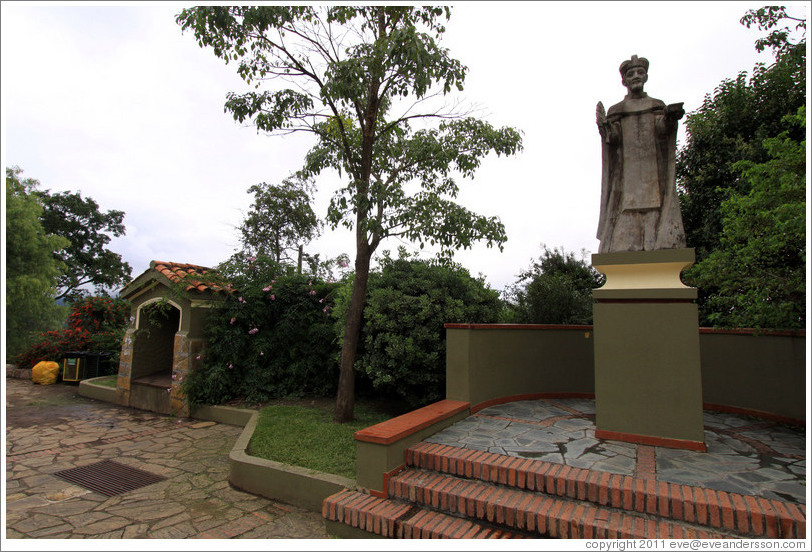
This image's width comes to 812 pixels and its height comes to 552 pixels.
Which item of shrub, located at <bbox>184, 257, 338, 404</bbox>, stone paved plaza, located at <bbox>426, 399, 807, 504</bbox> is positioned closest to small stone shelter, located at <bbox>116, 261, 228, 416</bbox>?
shrub, located at <bbox>184, 257, 338, 404</bbox>

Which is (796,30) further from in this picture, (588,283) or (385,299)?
(385,299)

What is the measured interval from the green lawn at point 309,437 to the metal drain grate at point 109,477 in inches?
45.1

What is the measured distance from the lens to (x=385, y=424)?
3.90m

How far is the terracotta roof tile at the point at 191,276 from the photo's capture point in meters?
7.22

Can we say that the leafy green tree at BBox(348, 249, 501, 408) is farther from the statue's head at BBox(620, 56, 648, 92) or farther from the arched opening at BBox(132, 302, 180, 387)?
the arched opening at BBox(132, 302, 180, 387)

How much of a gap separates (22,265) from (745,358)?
2140 cm

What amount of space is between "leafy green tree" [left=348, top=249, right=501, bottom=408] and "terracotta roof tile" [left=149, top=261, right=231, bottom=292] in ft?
10.6

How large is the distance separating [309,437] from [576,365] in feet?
13.3

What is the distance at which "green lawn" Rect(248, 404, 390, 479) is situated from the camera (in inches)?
167

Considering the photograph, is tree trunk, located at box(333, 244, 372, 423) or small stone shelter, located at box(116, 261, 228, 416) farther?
small stone shelter, located at box(116, 261, 228, 416)

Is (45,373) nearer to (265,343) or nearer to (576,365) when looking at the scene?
(265,343)

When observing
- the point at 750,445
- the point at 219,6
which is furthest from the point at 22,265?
the point at 750,445

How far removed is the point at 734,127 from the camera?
29.6 feet

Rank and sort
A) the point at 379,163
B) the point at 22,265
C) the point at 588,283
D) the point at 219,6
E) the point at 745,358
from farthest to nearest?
the point at 22,265, the point at 588,283, the point at 379,163, the point at 745,358, the point at 219,6
